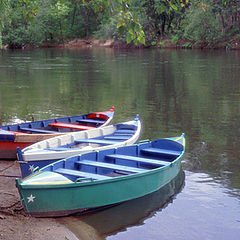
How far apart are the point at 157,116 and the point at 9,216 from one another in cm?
958

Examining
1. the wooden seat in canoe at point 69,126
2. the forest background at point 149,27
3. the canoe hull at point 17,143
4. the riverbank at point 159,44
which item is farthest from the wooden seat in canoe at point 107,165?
the riverbank at point 159,44

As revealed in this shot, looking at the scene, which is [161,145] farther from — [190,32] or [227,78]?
[190,32]

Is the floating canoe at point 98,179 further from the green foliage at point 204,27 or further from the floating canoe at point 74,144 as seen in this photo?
the green foliage at point 204,27

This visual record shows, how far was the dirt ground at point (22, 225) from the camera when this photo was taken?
6273 mm

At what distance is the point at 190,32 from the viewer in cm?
5556

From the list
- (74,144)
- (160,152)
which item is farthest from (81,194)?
(74,144)

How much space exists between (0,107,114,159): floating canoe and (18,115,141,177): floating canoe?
21.1 inches

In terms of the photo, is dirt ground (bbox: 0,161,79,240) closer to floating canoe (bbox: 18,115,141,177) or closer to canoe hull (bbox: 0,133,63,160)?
floating canoe (bbox: 18,115,141,177)

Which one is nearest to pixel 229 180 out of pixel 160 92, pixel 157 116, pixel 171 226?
pixel 171 226

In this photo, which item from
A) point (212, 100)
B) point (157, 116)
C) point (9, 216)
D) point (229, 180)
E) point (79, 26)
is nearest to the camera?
point (9, 216)

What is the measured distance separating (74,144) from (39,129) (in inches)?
75.9

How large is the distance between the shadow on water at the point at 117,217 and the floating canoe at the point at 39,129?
3.01 meters

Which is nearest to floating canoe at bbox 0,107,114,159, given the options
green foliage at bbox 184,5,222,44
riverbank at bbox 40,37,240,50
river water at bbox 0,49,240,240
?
river water at bbox 0,49,240,240

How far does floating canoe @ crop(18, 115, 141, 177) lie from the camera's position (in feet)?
25.9
